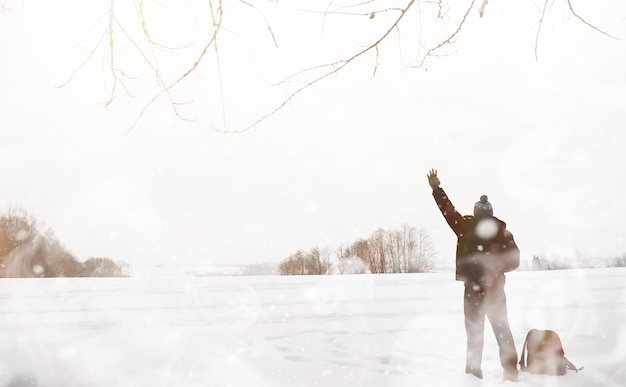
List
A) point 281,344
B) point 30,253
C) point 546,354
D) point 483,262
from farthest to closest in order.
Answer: point 30,253 < point 281,344 < point 546,354 < point 483,262

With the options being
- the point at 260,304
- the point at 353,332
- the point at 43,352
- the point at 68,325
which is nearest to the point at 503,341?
the point at 353,332

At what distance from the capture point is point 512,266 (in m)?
4.69

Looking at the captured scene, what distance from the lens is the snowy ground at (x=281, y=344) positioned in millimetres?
5066

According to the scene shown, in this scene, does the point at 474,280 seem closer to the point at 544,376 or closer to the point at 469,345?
the point at 469,345

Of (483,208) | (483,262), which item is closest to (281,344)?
(483,262)

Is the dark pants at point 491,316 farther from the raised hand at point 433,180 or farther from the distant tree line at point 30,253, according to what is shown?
the distant tree line at point 30,253

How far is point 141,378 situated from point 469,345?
3.47m

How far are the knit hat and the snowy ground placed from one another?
163cm

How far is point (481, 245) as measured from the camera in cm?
462

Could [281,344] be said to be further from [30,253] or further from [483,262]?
[30,253]

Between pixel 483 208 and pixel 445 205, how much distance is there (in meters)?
0.36

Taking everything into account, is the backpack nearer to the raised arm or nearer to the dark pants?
A: the dark pants

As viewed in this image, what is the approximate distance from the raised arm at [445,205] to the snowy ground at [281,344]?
155 centimetres

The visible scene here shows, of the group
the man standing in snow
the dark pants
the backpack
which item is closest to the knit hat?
the man standing in snow
